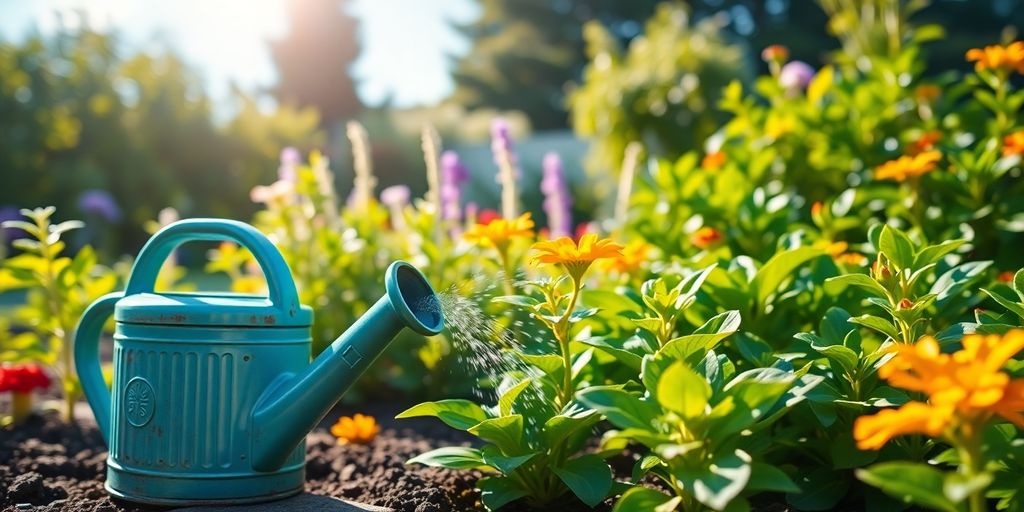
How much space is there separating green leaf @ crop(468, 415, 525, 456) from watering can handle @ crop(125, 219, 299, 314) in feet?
1.51

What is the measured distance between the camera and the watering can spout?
162 centimetres

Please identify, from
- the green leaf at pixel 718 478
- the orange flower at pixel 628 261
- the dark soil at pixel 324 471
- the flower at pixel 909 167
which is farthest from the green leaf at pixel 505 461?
the flower at pixel 909 167

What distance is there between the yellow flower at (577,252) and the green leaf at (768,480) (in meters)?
0.42

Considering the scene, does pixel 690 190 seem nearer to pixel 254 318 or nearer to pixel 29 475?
pixel 254 318

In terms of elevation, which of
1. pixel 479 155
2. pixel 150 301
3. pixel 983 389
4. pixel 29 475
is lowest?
pixel 479 155

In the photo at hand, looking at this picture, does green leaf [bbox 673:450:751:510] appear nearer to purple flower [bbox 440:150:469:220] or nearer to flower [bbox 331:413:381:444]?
flower [bbox 331:413:381:444]

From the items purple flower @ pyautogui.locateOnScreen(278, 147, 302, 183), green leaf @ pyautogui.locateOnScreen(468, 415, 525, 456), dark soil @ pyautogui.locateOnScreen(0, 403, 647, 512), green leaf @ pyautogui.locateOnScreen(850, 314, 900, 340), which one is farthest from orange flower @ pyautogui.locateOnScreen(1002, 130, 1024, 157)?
purple flower @ pyautogui.locateOnScreen(278, 147, 302, 183)

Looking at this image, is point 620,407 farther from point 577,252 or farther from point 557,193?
point 557,193

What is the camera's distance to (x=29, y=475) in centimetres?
189

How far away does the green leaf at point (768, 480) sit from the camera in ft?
4.23

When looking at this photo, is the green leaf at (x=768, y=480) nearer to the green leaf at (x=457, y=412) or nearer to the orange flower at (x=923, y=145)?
the green leaf at (x=457, y=412)

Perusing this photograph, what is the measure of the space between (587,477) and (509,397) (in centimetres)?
20

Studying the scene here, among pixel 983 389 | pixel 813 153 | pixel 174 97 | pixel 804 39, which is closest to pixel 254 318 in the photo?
pixel 983 389

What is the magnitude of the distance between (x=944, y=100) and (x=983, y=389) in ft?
7.83
